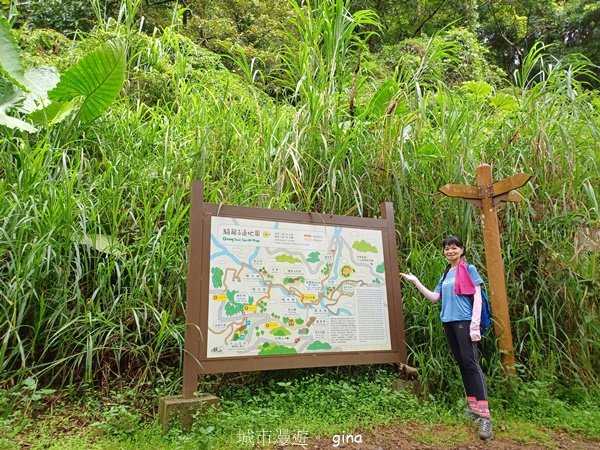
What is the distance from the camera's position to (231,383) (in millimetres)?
2924

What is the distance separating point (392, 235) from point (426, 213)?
0.48m

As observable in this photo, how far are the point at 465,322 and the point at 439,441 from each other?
0.75 meters

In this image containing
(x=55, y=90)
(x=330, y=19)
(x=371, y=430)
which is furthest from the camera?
(x=330, y=19)

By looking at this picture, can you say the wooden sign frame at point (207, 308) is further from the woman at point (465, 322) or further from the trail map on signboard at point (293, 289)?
the woman at point (465, 322)

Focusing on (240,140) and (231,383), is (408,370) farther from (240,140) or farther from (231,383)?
(240,140)

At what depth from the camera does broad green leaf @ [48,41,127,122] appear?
362cm

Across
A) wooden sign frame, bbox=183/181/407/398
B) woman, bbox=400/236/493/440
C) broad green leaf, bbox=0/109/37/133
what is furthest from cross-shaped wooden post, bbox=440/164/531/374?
broad green leaf, bbox=0/109/37/133

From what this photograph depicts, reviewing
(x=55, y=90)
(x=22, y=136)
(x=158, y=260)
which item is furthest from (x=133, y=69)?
(x=158, y=260)

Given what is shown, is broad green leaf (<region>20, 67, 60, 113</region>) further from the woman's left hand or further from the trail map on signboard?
the woman's left hand

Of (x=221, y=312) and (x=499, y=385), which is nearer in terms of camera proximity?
(x=221, y=312)

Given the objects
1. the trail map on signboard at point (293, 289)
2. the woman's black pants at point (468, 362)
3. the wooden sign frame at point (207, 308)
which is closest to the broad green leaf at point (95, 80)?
the wooden sign frame at point (207, 308)

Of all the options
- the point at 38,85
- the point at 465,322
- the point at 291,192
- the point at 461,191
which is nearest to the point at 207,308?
the point at 291,192

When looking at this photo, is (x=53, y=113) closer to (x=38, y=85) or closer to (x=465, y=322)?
(x=38, y=85)

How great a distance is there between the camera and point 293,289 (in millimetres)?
3002
